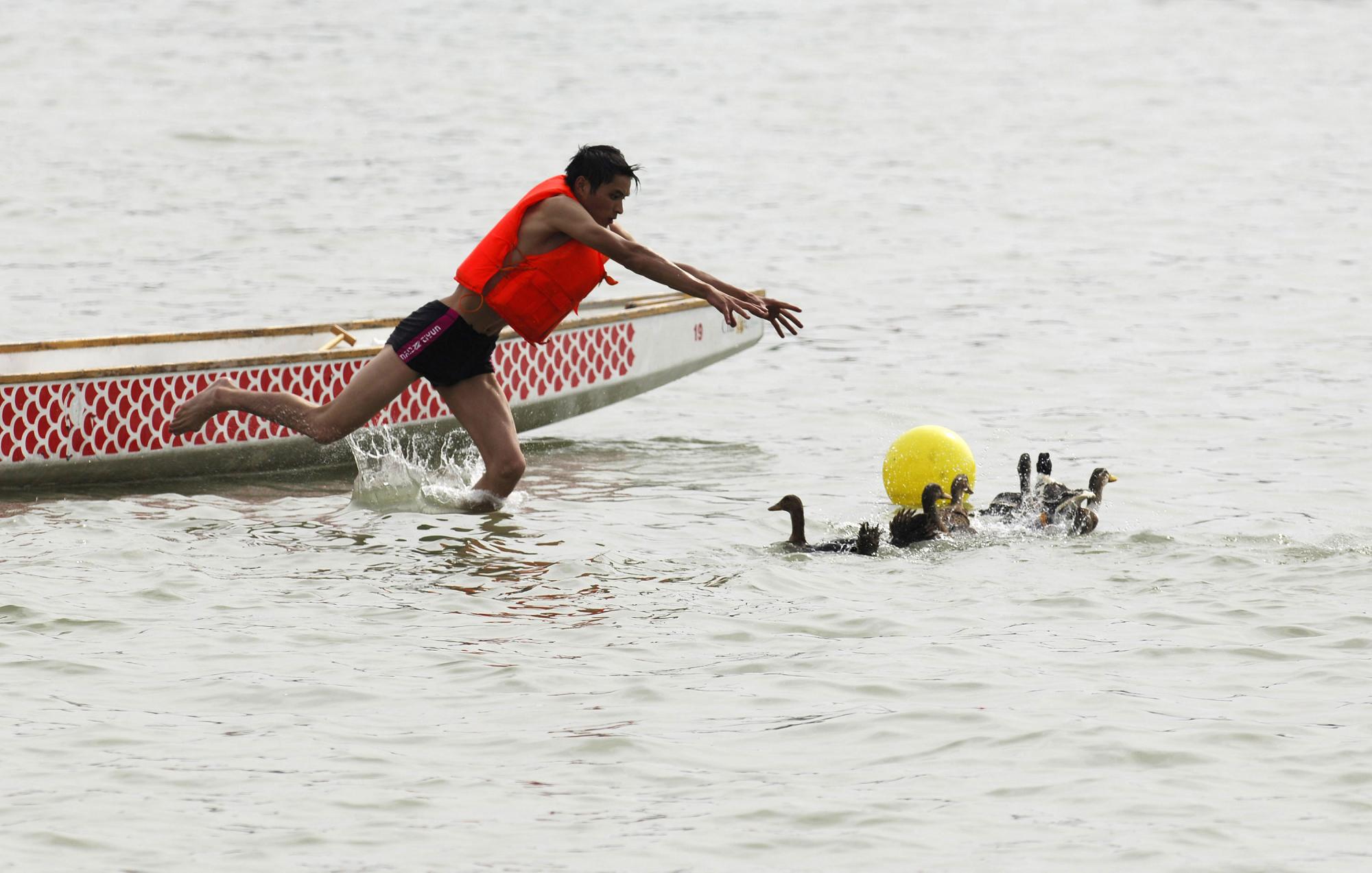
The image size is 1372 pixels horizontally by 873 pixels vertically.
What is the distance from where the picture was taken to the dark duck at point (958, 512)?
9680mm

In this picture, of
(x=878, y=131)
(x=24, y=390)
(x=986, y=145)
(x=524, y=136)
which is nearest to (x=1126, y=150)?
(x=986, y=145)

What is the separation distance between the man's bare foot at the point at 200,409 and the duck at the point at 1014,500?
4.33 meters

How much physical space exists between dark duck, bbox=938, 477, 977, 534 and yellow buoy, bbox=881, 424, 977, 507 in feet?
2.20

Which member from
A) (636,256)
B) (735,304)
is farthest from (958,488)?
(636,256)

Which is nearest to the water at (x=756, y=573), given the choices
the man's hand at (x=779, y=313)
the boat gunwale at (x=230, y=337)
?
the boat gunwale at (x=230, y=337)

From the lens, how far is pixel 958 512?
9.72 m

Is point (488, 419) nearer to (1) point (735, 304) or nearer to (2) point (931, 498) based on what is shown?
(1) point (735, 304)

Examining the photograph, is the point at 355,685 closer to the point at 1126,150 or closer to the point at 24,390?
the point at 24,390

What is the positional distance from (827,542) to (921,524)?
1.72 ft

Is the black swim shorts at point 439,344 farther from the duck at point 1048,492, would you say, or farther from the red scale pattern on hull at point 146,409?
the duck at point 1048,492

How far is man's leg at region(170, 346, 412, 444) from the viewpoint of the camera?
32.6ft

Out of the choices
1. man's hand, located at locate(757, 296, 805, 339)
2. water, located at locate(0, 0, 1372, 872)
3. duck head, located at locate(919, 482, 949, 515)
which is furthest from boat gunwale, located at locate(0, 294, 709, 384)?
duck head, located at locate(919, 482, 949, 515)

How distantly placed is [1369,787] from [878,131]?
26.8 metres

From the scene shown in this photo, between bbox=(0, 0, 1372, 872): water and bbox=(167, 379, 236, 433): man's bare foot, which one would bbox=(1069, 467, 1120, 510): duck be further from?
bbox=(167, 379, 236, 433): man's bare foot
